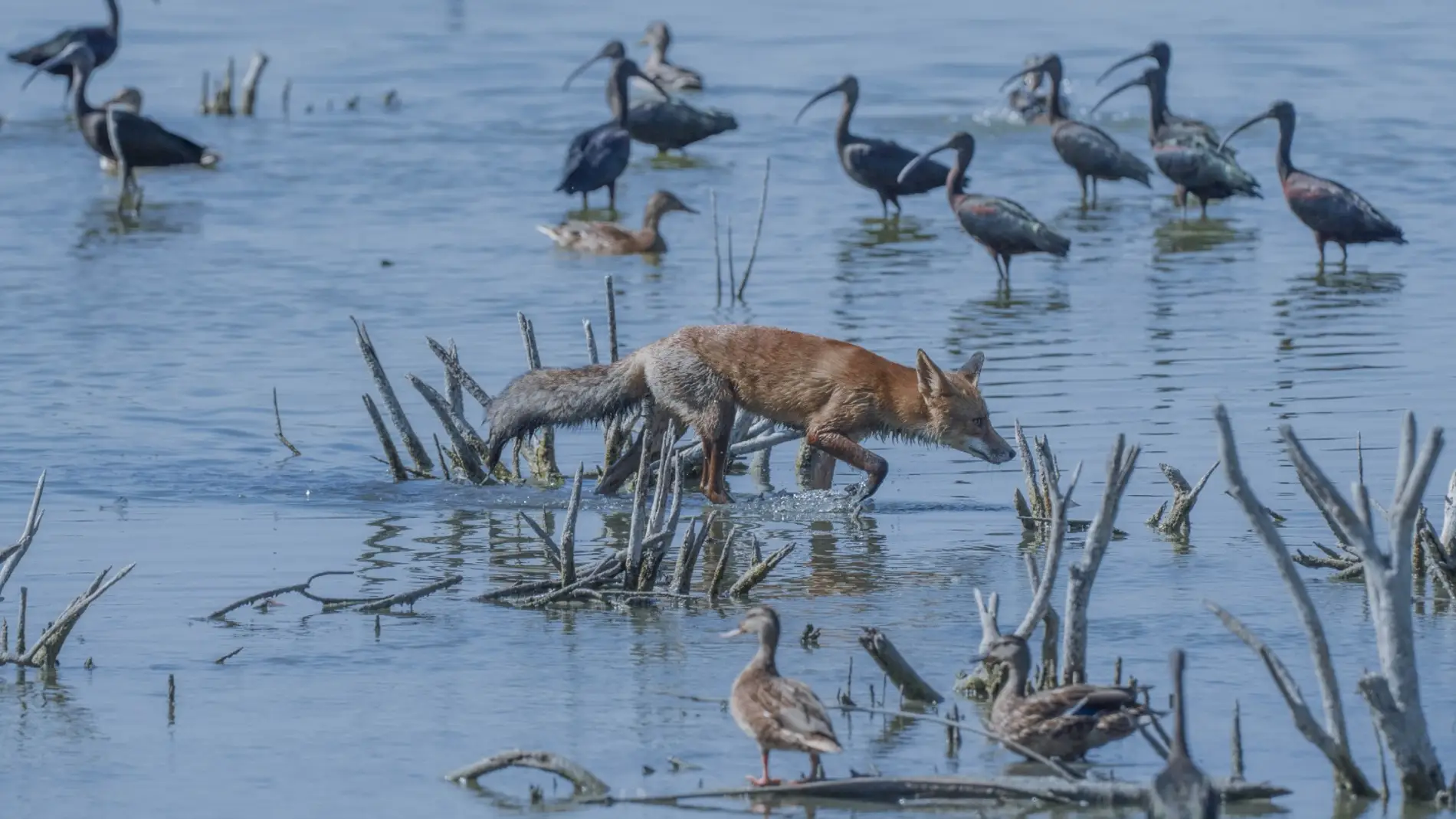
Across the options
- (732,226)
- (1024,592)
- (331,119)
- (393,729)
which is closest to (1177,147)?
(732,226)

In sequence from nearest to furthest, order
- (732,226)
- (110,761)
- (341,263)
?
1. (110,761)
2. (341,263)
3. (732,226)

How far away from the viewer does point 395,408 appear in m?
11.6

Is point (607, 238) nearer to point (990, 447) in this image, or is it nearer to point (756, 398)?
point (756, 398)

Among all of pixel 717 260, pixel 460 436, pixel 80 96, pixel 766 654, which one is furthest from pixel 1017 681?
pixel 80 96

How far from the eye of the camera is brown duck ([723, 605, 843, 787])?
6.49 m

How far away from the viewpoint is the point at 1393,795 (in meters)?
Answer: 6.61

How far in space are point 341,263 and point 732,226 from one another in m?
3.66

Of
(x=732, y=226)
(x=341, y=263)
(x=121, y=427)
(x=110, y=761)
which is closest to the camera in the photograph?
(x=110, y=761)

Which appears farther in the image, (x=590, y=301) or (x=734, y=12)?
(x=734, y=12)

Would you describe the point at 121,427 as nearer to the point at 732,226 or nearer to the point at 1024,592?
the point at 1024,592

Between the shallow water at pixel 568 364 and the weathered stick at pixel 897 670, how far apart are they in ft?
0.60

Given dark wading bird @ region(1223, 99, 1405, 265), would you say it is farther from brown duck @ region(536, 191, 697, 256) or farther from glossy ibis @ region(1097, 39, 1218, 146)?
brown duck @ region(536, 191, 697, 256)

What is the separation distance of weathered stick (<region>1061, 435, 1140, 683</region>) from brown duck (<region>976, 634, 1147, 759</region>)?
0.26 meters

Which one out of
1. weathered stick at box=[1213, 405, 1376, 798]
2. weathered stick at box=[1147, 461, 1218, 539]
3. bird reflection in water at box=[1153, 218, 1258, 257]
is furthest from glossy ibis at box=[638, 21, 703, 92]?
weathered stick at box=[1213, 405, 1376, 798]
